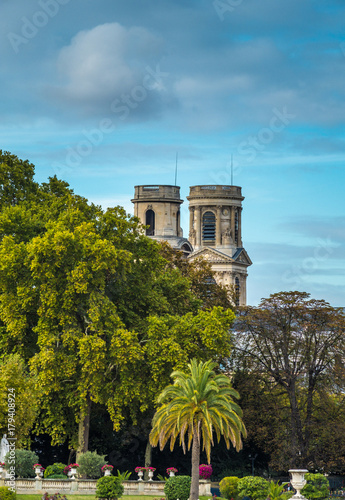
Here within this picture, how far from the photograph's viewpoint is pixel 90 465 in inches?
2136

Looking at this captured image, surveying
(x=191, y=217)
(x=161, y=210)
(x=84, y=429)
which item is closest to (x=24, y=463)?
(x=84, y=429)

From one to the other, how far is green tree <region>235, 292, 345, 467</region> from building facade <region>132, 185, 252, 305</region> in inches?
2909

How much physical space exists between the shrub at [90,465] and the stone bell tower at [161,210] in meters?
89.4

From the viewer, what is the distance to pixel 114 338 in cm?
5691

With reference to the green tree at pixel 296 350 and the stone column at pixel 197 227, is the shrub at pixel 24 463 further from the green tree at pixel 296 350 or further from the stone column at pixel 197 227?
the stone column at pixel 197 227

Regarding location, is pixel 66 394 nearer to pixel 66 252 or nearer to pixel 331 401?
pixel 66 252

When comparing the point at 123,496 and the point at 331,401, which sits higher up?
the point at 331,401

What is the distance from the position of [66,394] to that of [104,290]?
6850 millimetres

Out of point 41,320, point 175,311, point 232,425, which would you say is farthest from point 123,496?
point 175,311

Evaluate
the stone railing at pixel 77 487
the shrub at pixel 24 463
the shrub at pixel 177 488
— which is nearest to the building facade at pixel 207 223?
the stone railing at pixel 77 487

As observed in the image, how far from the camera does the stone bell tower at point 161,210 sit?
144500 millimetres

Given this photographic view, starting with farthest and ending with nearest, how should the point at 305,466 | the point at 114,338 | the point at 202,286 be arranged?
the point at 202,286
the point at 305,466
the point at 114,338

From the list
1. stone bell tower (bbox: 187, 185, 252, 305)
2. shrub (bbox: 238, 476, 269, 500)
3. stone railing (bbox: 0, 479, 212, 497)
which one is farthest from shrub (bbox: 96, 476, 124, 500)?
stone bell tower (bbox: 187, 185, 252, 305)

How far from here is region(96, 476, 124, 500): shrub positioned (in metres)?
47.3
